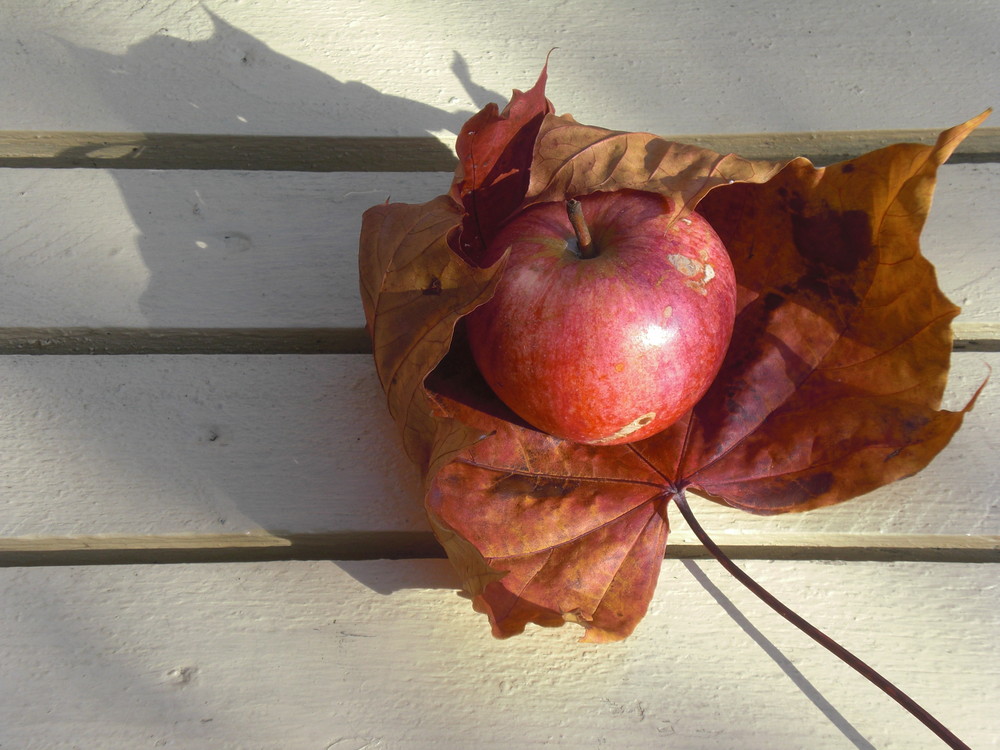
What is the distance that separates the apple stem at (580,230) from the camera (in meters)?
0.58

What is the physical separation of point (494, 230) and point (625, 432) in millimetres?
201

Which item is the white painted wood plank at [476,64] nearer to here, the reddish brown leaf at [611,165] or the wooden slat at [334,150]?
the wooden slat at [334,150]

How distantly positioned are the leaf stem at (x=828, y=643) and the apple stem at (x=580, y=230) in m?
0.21

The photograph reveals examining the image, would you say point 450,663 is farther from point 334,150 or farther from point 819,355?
point 334,150

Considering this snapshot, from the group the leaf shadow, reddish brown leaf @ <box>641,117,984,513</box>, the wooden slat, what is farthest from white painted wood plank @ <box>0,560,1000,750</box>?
the wooden slat

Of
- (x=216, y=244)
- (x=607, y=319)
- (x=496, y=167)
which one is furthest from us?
(x=216, y=244)

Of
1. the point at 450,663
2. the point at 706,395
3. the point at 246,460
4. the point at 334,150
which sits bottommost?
the point at 450,663

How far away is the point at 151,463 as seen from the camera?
0.76 metres

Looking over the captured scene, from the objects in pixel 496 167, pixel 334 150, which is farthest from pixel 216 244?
pixel 496 167

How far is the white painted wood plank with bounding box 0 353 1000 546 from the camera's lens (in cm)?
73

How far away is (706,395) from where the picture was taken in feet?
2.26

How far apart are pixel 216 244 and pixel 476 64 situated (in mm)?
335

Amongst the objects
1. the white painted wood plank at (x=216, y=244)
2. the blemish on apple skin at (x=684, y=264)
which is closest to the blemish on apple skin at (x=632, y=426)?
the blemish on apple skin at (x=684, y=264)

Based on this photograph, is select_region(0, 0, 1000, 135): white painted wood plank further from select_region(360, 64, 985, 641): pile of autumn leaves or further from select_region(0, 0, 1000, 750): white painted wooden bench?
select_region(360, 64, 985, 641): pile of autumn leaves
